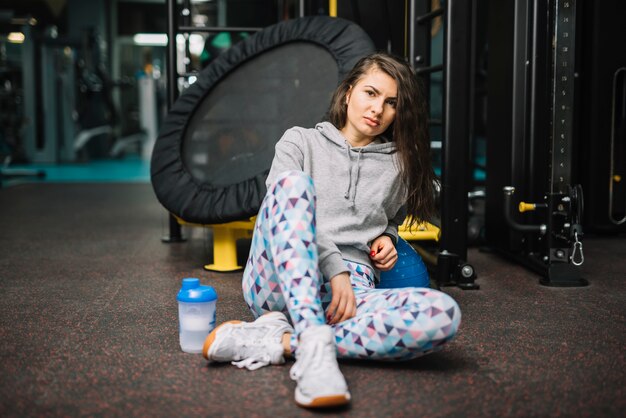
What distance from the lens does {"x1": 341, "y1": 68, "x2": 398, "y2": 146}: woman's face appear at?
173 cm

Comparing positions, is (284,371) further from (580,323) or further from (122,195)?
(122,195)

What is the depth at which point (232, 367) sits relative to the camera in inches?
60.9

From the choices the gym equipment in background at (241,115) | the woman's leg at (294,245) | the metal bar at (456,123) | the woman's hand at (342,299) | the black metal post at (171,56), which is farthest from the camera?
the black metal post at (171,56)

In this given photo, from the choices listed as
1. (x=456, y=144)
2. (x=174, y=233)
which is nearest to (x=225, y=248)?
(x=174, y=233)

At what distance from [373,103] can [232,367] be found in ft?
2.37

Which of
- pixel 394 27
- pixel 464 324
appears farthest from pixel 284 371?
pixel 394 27

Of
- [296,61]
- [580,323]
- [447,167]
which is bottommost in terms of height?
[580,323]

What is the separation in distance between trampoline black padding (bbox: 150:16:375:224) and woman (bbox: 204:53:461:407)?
0.85 metres

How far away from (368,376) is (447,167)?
108 cm

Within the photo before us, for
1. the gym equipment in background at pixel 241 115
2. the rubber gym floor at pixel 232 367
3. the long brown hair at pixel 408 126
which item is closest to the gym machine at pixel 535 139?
the rubber gym floor at pixel 232 367

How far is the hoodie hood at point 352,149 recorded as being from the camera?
171cm

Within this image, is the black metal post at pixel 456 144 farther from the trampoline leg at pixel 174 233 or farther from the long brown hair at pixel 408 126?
the trampoline leg at pixel 174 233

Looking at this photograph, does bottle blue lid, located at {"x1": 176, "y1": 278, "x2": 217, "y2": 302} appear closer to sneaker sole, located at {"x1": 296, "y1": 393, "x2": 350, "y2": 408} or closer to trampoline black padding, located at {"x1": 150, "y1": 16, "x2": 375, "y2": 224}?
sneaker sole, located at {"x1": 296, "y1": 393, "x2": 350, "y2": 408}

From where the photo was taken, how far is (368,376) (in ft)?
4.89
